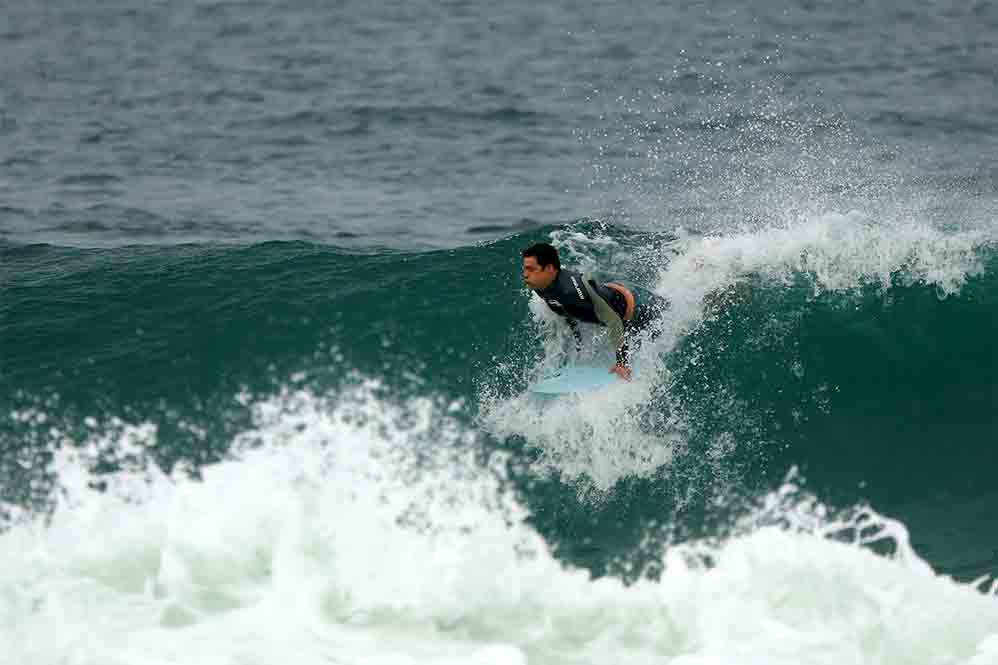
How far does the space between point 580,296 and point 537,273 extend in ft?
1.37

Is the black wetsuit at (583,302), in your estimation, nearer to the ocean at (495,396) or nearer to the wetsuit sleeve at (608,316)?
the wetsuit sleeve at (608,316)

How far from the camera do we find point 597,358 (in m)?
10.4

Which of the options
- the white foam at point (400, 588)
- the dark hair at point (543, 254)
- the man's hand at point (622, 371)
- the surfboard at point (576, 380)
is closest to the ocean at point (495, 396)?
the white foam at point (400, 588)

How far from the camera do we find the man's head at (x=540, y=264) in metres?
9.27

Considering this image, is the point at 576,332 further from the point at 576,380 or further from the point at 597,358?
the point at 576,380

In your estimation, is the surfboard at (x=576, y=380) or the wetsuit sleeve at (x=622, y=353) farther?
the surfboard at (x=576, y=380)

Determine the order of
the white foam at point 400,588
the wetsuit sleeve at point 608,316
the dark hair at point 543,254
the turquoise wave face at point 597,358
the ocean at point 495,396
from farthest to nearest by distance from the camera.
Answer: the turquoise wave face at point 597,358 → the wetsuit sleeve at point 608,316 → the dark hair at point 543,254 → the ocean at point 495,396 → the white foam at point 400,588

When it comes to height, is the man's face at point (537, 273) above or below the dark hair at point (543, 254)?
below

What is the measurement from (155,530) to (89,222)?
8.80 meters

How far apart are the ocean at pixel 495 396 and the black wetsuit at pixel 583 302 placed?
40 cm

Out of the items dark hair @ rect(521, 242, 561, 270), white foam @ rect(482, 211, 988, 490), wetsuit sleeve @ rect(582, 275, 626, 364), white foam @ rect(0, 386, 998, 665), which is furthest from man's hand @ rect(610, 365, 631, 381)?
white foam @ rect(0, 386, 998, 665)

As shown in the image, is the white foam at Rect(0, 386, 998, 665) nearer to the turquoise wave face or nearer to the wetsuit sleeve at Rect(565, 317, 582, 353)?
the turquoise wave face

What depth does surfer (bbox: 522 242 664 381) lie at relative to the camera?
932 centimetres

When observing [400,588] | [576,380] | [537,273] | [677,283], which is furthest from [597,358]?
[400,588]
